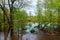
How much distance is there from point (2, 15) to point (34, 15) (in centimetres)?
104

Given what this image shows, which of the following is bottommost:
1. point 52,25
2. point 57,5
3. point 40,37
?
point 40,37

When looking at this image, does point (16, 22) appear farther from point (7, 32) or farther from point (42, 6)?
point (42, 6)

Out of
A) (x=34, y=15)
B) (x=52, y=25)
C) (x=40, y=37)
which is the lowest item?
(x=40, y=37)

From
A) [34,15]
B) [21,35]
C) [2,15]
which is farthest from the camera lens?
[34,15]

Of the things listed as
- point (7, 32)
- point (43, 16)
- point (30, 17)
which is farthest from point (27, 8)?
point (7, 32)

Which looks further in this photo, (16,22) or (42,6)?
(42,6)

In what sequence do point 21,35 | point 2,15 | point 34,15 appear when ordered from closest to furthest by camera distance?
point 2,15 → point 21,35 → point 34,15

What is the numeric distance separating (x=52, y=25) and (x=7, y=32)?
137 cm

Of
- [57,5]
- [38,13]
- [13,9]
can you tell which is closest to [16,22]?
[13,9]

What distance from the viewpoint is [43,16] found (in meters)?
4.60

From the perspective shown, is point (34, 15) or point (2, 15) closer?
point (2, 15)

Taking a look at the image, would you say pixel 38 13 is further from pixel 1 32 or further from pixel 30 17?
pixel 1 32

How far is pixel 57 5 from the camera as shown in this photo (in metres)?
4.27

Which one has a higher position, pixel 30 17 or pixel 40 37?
pixel 30 17
